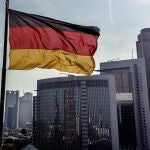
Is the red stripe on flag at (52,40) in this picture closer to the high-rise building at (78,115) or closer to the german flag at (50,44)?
the german flag at (50,44)

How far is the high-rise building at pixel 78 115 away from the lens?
168m

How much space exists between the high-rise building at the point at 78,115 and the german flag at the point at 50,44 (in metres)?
156

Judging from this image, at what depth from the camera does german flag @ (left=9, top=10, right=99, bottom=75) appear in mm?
11516

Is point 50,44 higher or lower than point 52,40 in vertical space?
lower

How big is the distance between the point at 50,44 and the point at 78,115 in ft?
539

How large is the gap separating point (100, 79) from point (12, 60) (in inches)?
6673

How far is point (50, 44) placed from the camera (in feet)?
39.9

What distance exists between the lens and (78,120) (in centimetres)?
17338

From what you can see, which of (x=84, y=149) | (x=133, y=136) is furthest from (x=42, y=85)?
(x=133, y=136)

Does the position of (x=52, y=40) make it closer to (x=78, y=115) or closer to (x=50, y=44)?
(x=50, y=44)

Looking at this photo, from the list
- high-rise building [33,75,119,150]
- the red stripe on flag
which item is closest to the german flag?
the red stripe on flag

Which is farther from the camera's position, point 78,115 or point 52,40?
point 78,115

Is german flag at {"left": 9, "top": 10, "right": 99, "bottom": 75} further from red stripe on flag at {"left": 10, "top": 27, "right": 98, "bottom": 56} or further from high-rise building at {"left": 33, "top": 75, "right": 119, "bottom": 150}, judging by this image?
high-rise building at {"left": 33, "top": 75, "right": 119, "bottom": 150}

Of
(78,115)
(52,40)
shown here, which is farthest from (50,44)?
(78,115)
